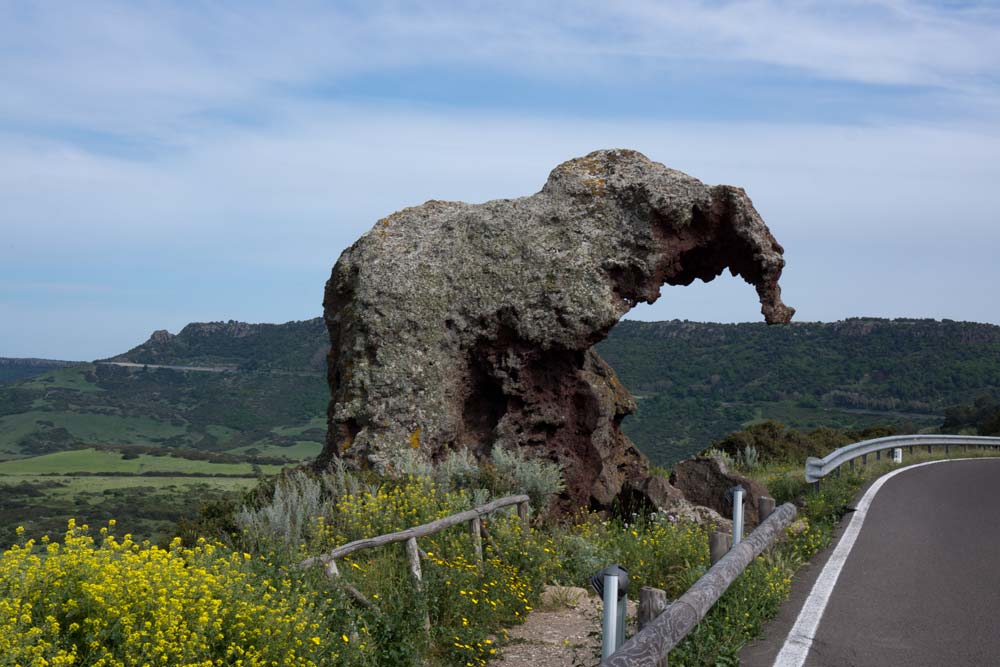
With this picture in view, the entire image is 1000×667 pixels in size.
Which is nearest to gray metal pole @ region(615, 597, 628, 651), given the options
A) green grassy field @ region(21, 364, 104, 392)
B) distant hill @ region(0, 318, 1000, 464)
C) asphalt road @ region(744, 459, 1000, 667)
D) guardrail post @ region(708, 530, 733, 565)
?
asphalt road @ region(744, 459, 1000, 667)

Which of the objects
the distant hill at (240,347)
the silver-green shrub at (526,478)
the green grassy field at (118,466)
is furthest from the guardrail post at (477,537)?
the distant hill at (240,347)

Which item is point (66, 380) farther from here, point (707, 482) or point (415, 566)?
point (415, 566)

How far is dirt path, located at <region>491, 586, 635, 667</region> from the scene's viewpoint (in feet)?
27.7

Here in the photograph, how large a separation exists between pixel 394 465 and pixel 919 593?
727cm

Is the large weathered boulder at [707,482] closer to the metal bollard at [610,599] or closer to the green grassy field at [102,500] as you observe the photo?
the metal bollard at [610,599]

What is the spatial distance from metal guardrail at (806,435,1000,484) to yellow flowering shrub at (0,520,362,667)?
34.9 feet

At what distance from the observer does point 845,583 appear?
31.0 ft

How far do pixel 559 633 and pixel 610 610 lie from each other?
161 inches

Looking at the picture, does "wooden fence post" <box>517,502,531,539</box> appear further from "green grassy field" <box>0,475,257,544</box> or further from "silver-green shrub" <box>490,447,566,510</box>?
"green grassy field" <box>0,475,257,544</box>

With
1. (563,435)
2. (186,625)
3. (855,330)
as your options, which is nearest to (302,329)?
(855,330)

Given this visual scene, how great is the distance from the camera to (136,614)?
5938 mm

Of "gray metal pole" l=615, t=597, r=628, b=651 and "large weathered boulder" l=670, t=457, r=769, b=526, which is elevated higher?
"gray metal pole" l=615, t=597, r=628, b=651

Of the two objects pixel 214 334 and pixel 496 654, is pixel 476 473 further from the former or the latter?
pixel 214 334

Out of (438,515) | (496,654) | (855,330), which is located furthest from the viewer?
(855,330)
